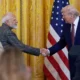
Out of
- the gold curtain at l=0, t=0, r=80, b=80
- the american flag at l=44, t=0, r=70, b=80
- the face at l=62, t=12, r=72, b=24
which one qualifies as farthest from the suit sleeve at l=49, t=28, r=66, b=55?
the gold curtain at l=0, t=0, r=80, b=80

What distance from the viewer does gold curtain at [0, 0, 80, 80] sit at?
19.5ft

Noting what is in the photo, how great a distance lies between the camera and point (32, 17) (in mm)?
5957

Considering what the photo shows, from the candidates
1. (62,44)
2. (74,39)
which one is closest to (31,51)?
(62,44)

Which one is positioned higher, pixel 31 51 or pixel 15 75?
pixel 15 75

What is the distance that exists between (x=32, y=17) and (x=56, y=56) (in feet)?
2.97

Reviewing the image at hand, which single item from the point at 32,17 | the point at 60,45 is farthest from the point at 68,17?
the point at 32,17

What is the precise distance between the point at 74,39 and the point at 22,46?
1.04 m

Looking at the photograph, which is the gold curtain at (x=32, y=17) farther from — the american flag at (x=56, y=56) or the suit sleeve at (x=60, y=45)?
the suit sleeve at (x=60, y=45)

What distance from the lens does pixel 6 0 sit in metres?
5.94

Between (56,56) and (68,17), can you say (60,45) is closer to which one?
(68,17)

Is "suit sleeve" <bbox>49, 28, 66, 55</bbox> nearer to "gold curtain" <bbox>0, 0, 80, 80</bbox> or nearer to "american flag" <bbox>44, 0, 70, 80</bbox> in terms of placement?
"american flag" <bbox>44, 0, 70, 80</bbox>

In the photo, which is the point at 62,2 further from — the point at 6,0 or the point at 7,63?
the point at 7,63

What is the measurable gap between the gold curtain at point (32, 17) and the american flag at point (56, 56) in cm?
15

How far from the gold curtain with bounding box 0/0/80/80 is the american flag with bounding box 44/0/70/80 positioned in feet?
0.48
